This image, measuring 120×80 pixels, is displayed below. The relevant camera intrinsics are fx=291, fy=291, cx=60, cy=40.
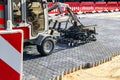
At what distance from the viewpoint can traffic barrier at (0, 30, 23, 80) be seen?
316 centimetres

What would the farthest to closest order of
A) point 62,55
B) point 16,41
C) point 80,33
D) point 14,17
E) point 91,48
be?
1. point 80,33
2. point 91,48
3. point 62,55
4. point 14,17
5. point 16,41

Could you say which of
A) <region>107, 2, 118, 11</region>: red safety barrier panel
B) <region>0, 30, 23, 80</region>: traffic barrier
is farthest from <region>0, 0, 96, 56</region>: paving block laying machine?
<region>107, 2, 118, 11</region>: red safety barrier panel

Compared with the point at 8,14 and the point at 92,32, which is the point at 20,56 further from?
the point at 92,32

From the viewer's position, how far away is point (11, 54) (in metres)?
3.21

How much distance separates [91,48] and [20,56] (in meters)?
8.35

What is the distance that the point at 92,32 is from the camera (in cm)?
1284

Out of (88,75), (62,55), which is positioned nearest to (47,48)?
(62,55)

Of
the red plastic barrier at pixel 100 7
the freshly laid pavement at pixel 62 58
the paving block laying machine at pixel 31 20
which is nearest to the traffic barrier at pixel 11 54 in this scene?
the freshly laid pavement at pixel 62 58

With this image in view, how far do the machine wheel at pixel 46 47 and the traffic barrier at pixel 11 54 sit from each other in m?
6.28

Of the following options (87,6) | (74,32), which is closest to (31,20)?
(74,32)

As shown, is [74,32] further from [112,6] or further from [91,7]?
Result: [112,6]

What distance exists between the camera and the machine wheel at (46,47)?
9.59 m

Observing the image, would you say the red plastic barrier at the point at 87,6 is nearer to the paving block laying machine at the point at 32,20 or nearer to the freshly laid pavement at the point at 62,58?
the freshly laid pavement at the point at 62,58

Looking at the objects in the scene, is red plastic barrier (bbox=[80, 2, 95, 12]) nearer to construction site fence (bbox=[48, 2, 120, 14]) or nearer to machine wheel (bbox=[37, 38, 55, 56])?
construction site fence (bbox=[48, 2, 120, 14])
